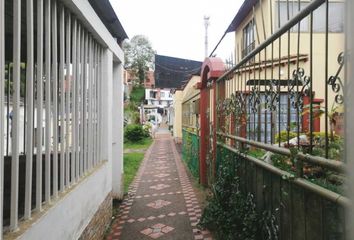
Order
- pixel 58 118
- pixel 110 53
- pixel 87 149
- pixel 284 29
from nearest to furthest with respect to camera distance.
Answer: pixel 284 29 < pixel 58 118 < pixel 87 149 < pixel 110 53

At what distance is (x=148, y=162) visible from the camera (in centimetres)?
1290

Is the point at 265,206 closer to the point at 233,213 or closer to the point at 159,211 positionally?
the point at 233,213

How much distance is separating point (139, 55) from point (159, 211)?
174 feet

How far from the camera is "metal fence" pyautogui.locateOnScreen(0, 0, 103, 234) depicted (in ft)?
7.59

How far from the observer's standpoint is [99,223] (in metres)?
4.69

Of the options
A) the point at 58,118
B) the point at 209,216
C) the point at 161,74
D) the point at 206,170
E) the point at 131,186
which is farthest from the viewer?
the point at 161,74

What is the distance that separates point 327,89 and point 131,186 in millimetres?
6993

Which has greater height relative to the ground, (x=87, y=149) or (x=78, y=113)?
(x=78, y=113)

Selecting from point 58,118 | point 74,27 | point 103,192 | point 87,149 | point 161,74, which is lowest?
point 103,192

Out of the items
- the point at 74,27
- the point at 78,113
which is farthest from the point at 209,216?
the point at 74,27

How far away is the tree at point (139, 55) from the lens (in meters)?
56.8

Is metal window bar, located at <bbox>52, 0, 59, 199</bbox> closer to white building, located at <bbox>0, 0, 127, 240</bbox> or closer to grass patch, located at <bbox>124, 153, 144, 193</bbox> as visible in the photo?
white building, located at <bbox>0, 0, 127, 240</bbox>

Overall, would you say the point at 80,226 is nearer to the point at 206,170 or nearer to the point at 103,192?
→ the point at 103,192

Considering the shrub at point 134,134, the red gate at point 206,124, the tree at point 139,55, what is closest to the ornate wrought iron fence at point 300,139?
the red gate at point 206,124
